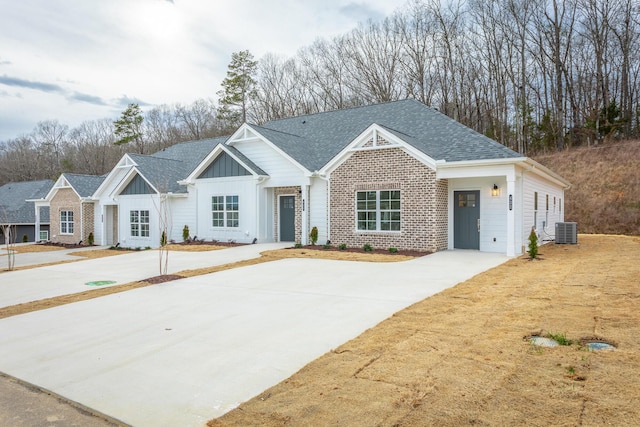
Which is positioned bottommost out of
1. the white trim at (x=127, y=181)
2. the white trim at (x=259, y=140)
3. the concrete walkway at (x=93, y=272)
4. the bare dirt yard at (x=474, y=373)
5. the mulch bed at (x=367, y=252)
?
the concrete walkway at (x=93, y=272)

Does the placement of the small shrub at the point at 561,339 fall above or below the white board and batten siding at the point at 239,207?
below

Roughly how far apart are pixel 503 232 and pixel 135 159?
727 inches

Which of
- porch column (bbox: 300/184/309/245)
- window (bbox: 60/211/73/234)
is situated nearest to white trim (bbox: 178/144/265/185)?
porch column (bbox: 300/184/309/245)

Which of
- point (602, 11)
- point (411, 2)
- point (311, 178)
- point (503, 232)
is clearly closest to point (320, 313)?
point (503, 232)

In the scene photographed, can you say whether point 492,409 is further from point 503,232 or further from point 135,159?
point 135,159

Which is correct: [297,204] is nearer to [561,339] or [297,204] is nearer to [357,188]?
[357,188]

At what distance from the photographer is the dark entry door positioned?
18828mm

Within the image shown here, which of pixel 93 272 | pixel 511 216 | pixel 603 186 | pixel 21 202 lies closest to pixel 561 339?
pixel 511 216

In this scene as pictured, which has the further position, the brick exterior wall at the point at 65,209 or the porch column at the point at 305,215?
the brick exterior wall at the point at 65,209

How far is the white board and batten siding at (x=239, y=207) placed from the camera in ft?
61.1

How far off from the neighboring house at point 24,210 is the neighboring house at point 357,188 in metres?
13.1

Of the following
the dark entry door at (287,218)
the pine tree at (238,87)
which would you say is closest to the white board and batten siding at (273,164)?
the dark entry door at (287,218)

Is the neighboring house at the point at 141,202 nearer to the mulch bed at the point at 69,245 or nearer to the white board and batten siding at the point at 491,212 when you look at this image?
the mulch bed at the point at 69,245

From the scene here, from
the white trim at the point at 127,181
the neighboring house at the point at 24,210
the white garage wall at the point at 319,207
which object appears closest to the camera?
the white garage wall at the point at 319,207
